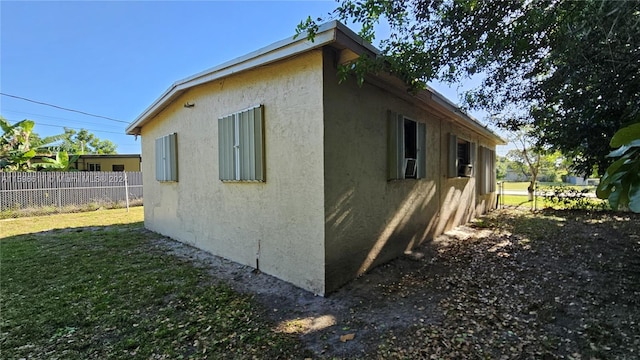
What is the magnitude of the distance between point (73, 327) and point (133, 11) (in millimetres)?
10726

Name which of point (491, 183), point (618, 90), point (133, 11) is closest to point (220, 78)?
point (618, 90)

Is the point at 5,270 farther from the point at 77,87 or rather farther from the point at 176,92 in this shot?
the point at 77,87

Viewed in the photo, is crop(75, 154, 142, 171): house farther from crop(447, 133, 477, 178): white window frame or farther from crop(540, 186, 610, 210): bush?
crop(540, 186, 610, 210): bush

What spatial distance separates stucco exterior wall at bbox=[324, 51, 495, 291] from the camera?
3.78m

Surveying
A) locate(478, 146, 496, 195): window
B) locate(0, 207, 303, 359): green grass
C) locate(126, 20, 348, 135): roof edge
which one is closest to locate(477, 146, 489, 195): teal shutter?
locate(478, 146, 496, 195): window

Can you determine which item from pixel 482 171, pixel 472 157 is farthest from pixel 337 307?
pixel 482 171

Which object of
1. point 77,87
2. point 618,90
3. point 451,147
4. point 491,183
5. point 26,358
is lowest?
point 26,358

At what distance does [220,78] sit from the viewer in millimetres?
5145

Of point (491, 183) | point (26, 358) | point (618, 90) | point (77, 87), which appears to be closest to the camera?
point (26, 358)

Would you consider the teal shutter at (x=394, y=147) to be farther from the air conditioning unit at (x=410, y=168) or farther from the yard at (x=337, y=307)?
the yard at (x=337, y=307)

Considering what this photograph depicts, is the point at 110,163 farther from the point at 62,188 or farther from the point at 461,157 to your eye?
the point at 461,157

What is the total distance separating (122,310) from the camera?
11.4 feet

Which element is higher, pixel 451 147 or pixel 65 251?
pixel 451 147

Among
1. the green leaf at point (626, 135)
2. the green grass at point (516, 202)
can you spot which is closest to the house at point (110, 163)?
the green grass at point (516, 202)
